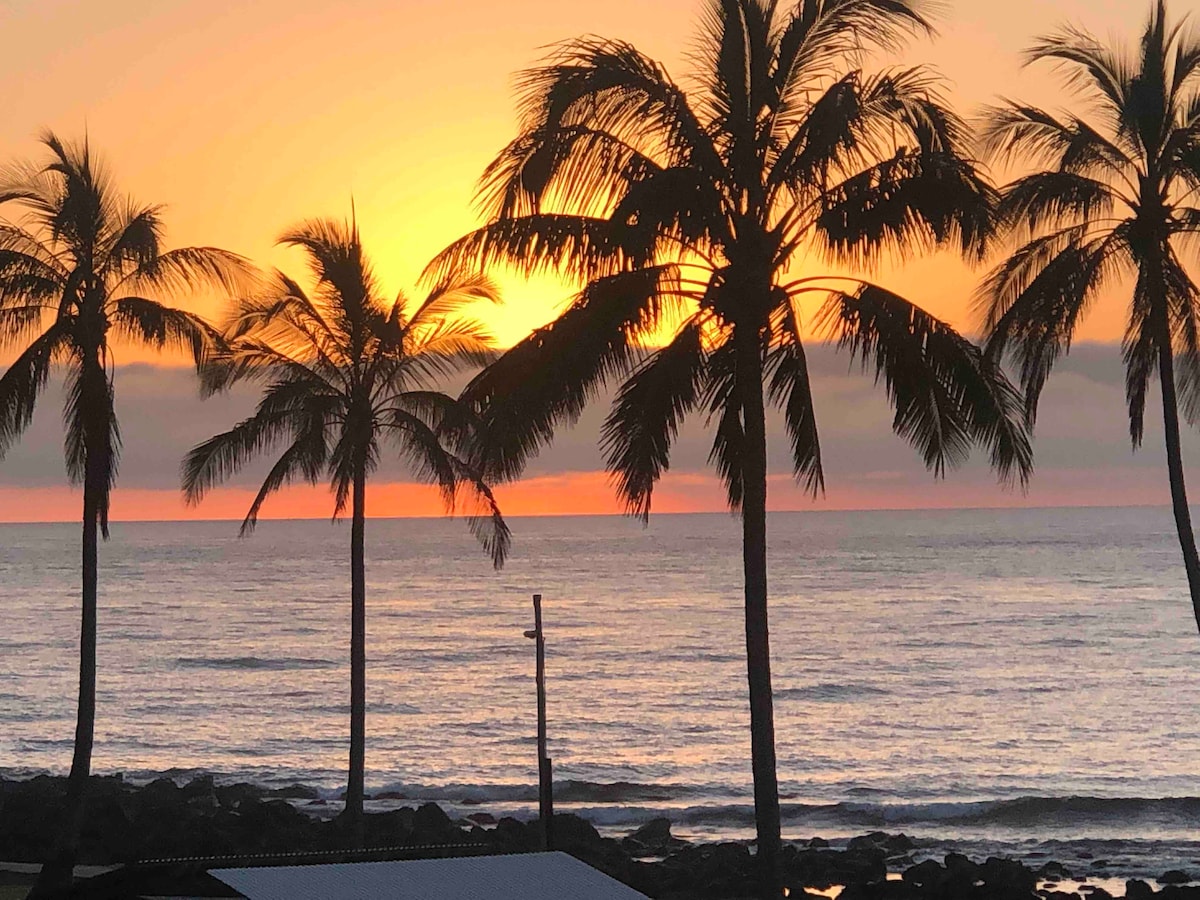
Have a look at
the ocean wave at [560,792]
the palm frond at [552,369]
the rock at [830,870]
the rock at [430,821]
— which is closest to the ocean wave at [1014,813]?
the ocean wave at [560,792]

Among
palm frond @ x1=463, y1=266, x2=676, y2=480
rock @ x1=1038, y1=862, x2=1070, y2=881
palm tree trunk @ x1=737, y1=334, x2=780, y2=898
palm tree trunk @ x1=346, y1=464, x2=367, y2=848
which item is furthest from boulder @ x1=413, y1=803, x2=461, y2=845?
palm frond @ x1=463, y1=266, x2=676, y2=480

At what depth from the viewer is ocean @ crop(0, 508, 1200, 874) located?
34.5 m

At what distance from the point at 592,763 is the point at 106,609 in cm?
6571

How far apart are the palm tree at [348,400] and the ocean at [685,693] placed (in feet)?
39.4

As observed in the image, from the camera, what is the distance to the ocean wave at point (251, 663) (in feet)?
216

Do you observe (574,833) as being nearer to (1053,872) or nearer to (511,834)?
(511,834)

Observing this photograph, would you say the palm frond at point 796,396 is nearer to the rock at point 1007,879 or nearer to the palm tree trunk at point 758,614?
the palm tree trunk at point 758,614

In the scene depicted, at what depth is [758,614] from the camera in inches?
596

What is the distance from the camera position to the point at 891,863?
2464cm

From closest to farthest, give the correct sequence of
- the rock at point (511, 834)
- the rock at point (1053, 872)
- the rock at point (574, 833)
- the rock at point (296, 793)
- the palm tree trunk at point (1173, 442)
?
the palm tree trunk at point (1173, 442) < the rock at point (1053, 872) < the rock at point (574, 833) < the rock at point (511, 834) < the rock at point (296, 793)

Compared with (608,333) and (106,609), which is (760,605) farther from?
(106,609)

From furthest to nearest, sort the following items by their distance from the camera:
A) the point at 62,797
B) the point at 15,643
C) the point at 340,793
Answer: the point at 15,643, the point at 340,793, the point at 62,797

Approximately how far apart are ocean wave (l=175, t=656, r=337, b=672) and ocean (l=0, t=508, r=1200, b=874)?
0.32 m

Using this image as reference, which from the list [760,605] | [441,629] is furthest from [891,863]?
[441,629]
